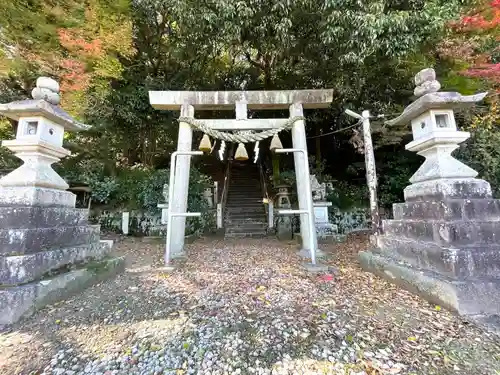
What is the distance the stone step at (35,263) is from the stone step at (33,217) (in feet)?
1.08

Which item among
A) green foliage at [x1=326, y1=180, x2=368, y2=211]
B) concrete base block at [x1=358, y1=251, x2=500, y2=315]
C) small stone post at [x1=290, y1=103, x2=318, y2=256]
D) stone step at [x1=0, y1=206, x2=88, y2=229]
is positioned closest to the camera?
concrete base block at [x1=358, y1=251, x2=500, y2=315]

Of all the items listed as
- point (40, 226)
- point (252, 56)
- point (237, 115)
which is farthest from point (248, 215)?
point (40, 226)

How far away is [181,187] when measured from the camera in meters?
5.14

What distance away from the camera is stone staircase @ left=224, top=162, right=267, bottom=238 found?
830 centimetres

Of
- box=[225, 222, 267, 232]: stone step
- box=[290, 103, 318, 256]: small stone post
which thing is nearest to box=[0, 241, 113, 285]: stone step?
box=[290, 103, 318, 256]: small stone post

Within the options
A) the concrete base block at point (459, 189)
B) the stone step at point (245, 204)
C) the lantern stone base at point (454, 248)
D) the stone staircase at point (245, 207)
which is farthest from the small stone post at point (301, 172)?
the stone step at point (245, 204)

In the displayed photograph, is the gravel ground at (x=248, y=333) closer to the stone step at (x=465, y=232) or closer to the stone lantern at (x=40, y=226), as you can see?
the stone lantern at (x=40, y=226)

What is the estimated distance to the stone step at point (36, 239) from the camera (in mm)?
2543

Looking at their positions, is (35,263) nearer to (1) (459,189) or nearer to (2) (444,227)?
(2) (444,227)

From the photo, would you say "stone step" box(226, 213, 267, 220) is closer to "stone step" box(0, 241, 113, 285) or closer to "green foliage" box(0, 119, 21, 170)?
"stone step" box(0, 241, 113, 285)

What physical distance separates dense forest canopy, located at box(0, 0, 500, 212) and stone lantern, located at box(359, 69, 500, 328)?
2.39 metres

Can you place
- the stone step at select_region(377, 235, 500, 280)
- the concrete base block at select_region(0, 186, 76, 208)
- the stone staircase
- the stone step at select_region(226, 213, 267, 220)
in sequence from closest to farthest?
the stone step at select_region(377, 235, 500, 280) < the concrete base block at select_region(0, 186, 76, 208) < the stone staircase < the stone step at select_region(226, 213, 267, 220)

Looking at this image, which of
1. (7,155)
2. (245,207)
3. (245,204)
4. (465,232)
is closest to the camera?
(465,232)

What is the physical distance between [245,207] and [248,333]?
7722 millimetres
